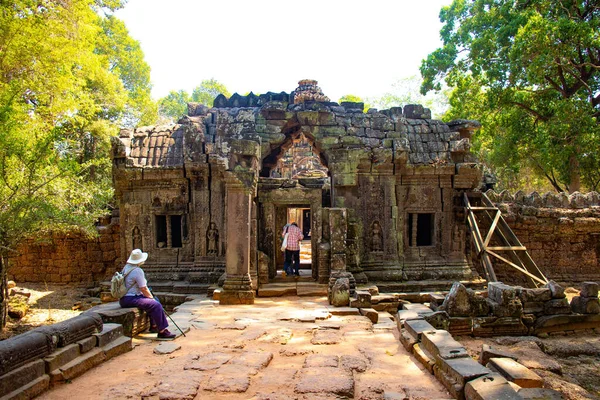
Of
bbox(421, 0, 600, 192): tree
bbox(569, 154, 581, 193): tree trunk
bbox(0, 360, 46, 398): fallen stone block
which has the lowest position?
bbox(0, 360, 46, 398): fallen stone block

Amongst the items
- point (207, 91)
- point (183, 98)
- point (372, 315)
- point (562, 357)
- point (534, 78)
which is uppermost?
point (207, 91)

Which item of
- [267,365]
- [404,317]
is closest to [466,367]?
[267,365]

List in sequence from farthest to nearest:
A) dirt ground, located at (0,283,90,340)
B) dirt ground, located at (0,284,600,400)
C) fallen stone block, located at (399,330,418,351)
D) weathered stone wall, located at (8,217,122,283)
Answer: weathered stone wall, located at (8,217,122,283), dirt ground, located at (0,283,90,340), fallen stone block, located at (399,330,418,351), dirt ground, located at (0,284,600,400)

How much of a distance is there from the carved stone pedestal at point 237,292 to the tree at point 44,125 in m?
3.66

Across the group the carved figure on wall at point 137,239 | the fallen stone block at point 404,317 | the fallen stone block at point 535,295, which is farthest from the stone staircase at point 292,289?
the fallen stone block at point 535,295

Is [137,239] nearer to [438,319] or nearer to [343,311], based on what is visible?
[343,311]

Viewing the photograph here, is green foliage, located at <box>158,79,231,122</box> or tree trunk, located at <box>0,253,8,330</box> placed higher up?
green foliage, located at <box>158,79,231,122</box>

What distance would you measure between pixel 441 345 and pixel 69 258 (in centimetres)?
1142

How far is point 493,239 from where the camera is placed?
41.0 feet

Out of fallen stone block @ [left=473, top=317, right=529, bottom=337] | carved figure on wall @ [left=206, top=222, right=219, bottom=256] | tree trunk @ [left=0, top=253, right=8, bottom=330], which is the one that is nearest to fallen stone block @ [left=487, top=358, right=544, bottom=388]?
fallen stone block @ [left=473, top=317, right=529, bottom=337]

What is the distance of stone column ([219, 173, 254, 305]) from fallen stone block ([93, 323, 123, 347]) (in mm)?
3151

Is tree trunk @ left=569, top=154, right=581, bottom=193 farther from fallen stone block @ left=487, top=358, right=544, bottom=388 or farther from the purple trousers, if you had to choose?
the purple trousers

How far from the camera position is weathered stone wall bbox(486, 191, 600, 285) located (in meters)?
12.6

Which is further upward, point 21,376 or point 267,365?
point 21,376
